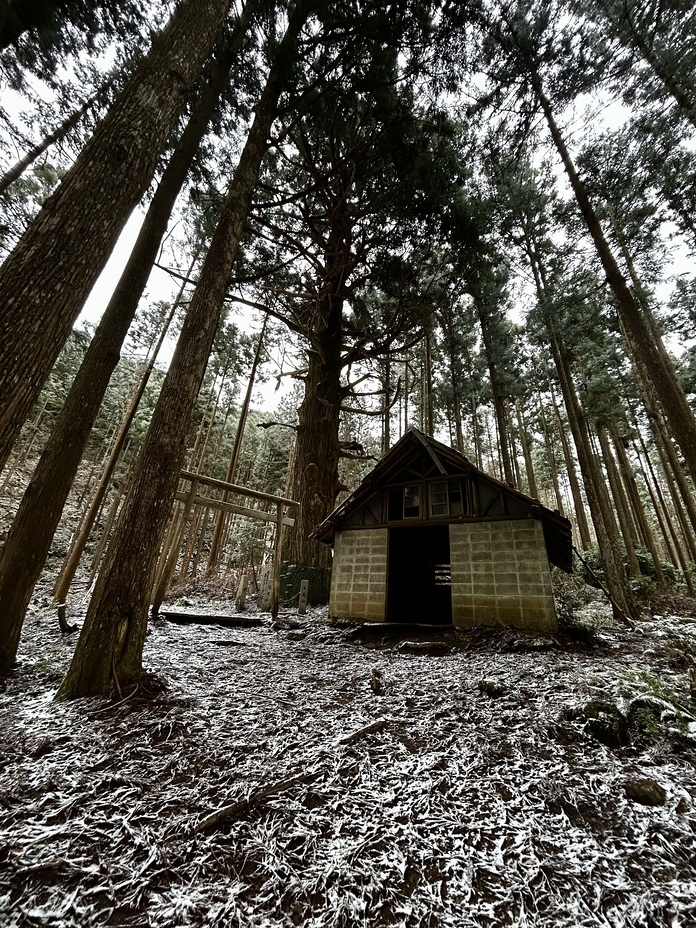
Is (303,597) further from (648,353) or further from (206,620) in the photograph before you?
(648,353)

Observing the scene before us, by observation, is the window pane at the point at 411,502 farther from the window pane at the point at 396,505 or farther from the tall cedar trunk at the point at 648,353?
the tall cedar trunk at the point at 648,353

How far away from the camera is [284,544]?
36.3 ft

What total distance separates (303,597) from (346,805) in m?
8.53

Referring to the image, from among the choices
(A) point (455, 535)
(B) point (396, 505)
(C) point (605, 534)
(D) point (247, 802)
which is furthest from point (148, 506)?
(C) point (605, 534)

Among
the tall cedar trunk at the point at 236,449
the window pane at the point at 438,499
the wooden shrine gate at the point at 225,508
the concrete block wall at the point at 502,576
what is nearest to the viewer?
the concrete block wall at the point at 502,576

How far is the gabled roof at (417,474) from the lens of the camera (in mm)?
9125

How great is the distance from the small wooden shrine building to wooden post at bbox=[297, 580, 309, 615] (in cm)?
121

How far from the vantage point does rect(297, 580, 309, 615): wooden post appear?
10.2 meters

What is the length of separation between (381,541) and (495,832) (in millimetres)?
7627

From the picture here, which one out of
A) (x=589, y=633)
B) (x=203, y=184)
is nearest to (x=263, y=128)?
(x=203, y=184)

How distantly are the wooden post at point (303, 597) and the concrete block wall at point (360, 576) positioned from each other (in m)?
1.19

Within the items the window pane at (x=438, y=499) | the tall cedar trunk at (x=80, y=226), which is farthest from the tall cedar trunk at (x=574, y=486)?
the tall cedar trunk at (x=80, y=226)

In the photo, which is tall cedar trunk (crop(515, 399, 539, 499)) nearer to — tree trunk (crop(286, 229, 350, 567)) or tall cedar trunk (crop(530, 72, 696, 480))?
tall cedar trunk (crop(530, 72, 696, 480))

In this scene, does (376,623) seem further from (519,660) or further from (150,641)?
(150,641)
